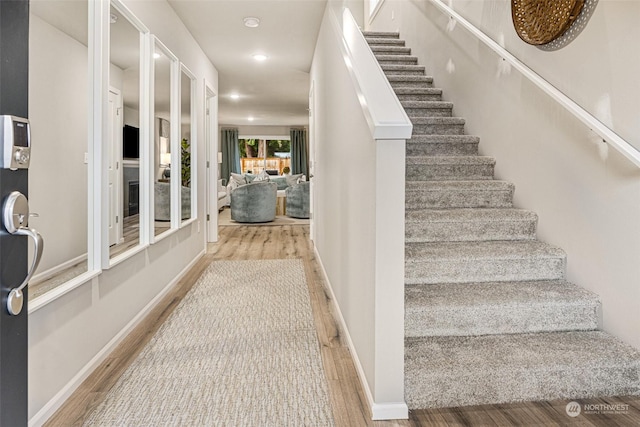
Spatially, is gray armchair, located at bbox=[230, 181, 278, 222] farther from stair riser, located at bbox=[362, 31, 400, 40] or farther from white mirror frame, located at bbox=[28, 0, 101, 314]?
white mirror frame, located at bbox=[28, 0, 101, 314]

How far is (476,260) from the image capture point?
7.09 feet

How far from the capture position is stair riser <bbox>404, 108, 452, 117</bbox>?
349cm

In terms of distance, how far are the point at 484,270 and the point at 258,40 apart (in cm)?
350

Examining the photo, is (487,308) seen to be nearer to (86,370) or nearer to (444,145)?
(444,145)

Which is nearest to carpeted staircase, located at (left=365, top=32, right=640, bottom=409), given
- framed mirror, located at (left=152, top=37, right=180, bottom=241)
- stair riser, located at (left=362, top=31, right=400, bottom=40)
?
framed mirror, located at (left=152, top=37, right=180, bottom=241)

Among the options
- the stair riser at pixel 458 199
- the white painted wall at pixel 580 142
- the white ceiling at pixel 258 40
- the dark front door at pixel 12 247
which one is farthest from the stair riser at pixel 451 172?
the dark front door at pixel 12 247

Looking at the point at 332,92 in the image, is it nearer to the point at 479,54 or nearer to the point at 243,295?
the point at 479,54

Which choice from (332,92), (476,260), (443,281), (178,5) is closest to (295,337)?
(443,281)

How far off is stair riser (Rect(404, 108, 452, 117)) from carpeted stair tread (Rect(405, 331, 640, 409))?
7.29 feet

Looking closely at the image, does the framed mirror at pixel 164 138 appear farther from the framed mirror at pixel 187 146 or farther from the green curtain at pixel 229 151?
the green curtain at pixel 229 151

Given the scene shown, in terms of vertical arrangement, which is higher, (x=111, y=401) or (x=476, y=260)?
(x=476, y=260)

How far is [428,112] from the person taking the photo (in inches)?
139

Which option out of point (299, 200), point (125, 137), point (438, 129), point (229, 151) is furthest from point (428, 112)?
point (229, 151)

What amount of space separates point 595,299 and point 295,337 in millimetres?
1509
